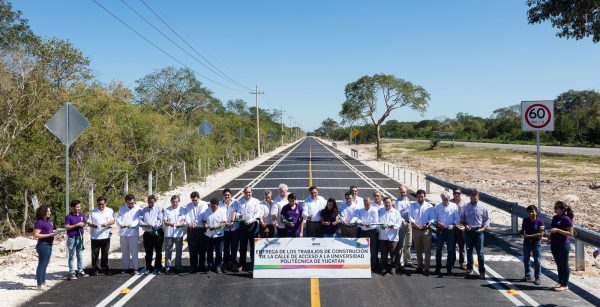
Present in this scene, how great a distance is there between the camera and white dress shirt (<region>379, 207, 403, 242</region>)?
906 centimetres

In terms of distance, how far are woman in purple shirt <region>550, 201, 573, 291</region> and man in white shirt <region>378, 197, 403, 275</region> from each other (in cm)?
265

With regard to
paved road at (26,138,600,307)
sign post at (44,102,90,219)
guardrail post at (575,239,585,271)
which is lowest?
paved road at (26,138,600,307)

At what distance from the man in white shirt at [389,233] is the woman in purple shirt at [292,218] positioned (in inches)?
62.6

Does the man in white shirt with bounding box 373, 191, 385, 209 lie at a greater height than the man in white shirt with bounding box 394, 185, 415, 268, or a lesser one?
greater

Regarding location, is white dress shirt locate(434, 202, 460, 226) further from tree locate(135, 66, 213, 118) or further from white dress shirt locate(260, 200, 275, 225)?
tree locate(135, 66, 213, 118)

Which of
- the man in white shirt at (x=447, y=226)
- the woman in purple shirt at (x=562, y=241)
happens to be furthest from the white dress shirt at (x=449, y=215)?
the woman in purple shirt at (x=562, y=241)

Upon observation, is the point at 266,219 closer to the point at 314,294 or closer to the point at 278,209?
the point at 278,209

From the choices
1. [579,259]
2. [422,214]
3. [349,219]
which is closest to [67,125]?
[349,219]

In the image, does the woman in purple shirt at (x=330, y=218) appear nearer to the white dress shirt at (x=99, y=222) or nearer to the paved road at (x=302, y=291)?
the paved road at (x=302, y=291)

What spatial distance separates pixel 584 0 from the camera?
1425 centimetres

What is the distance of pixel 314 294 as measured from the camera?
25.3 feet

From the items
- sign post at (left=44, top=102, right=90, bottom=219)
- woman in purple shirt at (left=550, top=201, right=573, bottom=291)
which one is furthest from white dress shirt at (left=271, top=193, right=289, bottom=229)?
woman in purple shirt at (left=550, top=201, right=573, bottom=291)

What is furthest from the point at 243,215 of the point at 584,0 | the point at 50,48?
the point at 584,0

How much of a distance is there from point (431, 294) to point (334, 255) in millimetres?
1908
